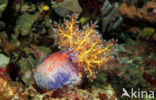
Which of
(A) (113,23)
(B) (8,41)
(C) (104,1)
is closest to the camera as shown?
(B) (8,41)

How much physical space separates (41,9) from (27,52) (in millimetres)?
1312

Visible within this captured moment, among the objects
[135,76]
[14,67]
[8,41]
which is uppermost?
[8,41]

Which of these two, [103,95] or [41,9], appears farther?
[41,9]

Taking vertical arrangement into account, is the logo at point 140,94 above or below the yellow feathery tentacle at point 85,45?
below

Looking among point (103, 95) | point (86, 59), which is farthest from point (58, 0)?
point (103, 95)

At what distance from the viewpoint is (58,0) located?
3355mm

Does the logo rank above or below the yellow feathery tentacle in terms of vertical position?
below

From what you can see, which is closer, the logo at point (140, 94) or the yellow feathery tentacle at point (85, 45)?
the yellow feathery tentacle at point (85, 45)

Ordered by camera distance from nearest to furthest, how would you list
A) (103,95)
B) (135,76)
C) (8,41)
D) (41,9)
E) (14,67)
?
1. (103,95)
2. (14,67)
3. (8,41)
4. (41,9)
5. (135,76)

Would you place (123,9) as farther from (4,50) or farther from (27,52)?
(4,50)

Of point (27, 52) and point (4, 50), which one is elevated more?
point (4, 50)

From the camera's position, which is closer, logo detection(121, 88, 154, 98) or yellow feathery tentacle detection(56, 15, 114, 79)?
yellow feathery tentacle detection(56, 15, 114, 79)

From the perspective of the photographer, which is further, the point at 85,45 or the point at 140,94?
the point at 140,94

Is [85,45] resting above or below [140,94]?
above
